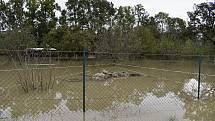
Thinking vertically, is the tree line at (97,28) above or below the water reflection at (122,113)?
above

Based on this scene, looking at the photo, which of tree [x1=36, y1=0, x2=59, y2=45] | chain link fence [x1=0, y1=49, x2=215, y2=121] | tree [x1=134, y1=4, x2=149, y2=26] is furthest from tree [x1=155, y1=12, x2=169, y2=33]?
chain link fence [x1=0, y1=49, x2=215, y2=121]

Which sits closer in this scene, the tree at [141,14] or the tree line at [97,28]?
the tree line at [97,28]

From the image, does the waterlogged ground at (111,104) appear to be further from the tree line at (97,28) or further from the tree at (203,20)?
the tree at (203,20)

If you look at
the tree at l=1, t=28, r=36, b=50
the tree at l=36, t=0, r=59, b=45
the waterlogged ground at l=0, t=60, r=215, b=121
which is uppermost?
the tree at l=36, t=0, r=59, b=45

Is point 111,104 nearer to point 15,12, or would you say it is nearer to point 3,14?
point 15,12

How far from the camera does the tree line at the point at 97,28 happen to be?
91.3ft

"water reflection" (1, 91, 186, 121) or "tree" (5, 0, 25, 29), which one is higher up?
"tree" (5, 0, 25, 29)

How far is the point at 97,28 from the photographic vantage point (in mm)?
32219

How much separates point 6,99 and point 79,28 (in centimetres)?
2416

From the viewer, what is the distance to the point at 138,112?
7.77 m

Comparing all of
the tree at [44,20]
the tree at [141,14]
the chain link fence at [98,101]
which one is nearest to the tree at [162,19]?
the tree at [141,14]

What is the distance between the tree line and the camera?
2783cm

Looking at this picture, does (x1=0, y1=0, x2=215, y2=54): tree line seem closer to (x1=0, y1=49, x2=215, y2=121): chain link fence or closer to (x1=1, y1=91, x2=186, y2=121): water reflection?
(x1=0, y1=49, x2=215, y2=121): chain link fence

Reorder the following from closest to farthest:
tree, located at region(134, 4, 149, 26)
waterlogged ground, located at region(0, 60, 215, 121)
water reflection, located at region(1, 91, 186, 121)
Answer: water reflection, located at region(1, 91, 186, 121) → waterlogged ground, located at region(0, 60, 215, 121) → tree, located at region(134, 4, 149, 26)
